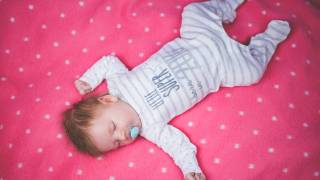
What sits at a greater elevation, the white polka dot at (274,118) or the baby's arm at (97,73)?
the baby's arm at (97,73)

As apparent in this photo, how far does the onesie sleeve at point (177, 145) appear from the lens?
1.33m

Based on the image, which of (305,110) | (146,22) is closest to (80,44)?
(146,22)

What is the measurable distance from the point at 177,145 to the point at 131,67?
1.34ft

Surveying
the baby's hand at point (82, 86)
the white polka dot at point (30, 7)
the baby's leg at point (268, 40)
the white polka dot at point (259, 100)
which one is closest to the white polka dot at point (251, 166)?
the white polka dot at point (259, 100)

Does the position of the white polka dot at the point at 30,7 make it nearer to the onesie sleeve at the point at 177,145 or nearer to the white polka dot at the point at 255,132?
the onesie sleeve at the point at 177,145

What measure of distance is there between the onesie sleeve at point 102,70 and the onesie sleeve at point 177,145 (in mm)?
279

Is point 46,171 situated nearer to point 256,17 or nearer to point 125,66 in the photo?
point 125,66

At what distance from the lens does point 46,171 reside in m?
1.43

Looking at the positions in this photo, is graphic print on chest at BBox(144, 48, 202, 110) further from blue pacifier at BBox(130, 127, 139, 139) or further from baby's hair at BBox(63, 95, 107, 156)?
baby's hair at BBox(63, 95, 107, 156)

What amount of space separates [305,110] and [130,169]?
68 centimetres

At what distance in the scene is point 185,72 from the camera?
4.68ft

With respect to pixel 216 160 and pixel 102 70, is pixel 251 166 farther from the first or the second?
pixel 102 70

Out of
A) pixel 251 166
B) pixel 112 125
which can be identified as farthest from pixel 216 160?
pixel 112 125

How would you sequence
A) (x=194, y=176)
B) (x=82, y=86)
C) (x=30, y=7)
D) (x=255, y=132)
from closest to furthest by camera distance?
(x=194, y=176) < (x=255, y=132) < (x=82, y=86) < (x=30, y=7)
